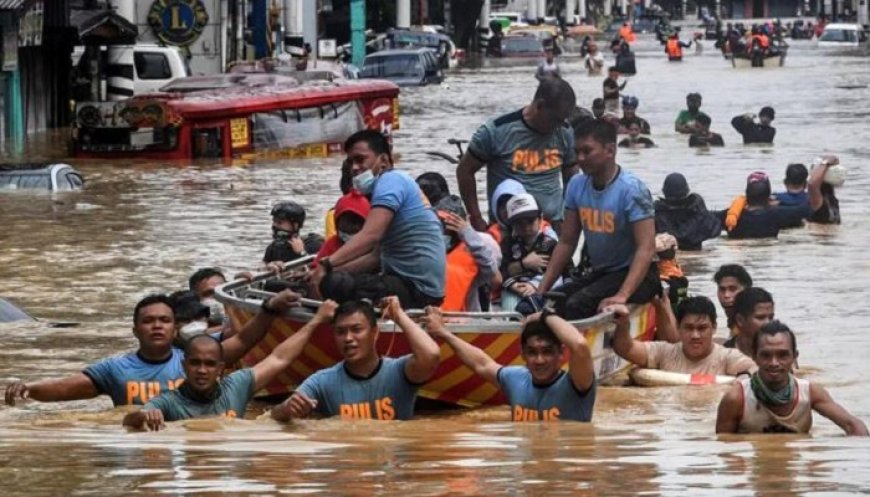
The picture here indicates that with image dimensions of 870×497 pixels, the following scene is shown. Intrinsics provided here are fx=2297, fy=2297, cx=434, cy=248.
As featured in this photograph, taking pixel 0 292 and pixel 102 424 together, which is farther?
pixel 0 292

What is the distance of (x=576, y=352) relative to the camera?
33.0 ft

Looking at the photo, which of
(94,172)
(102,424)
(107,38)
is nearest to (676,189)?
(102,424)

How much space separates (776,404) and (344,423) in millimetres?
1930

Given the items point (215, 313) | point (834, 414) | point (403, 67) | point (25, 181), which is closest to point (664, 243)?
point (215, 313)

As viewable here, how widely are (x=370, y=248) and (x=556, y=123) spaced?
2.42 m

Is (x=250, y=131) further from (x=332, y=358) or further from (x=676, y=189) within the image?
(x=332, y=358)

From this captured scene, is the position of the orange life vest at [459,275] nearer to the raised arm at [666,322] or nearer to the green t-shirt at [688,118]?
the raised arm at [666,322]

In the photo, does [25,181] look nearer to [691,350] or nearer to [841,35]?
[691,350]

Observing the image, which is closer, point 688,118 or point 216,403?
point 216,403

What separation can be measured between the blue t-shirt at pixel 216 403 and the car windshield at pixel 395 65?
51.8 metres

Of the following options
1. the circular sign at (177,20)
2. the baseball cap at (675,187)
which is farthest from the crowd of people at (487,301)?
the circular sign at (177,20)

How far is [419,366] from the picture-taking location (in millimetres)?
10539

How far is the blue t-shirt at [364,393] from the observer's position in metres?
10.5

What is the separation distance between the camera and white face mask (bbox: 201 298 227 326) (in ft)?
44.1
